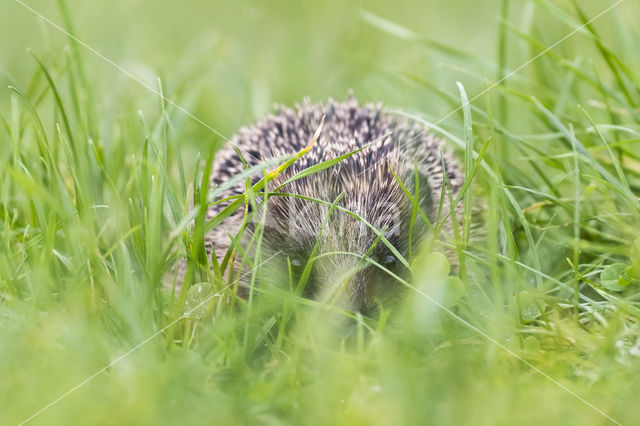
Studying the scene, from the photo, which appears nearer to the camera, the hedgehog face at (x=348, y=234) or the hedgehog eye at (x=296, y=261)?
the hedgehog face at (x=348, y=234)

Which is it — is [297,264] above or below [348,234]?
below

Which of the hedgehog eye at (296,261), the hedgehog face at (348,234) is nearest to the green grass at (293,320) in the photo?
the hedgehog face at (348,234)

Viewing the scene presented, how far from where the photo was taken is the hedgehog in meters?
3.35

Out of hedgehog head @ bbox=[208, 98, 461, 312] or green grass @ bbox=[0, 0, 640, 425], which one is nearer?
green grass @ bbox=[0, 0, 640, 425]

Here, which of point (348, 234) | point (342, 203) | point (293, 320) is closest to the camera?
point (293, 320)

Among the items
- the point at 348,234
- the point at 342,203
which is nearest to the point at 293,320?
the point at 348,234

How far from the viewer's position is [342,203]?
3.71 m

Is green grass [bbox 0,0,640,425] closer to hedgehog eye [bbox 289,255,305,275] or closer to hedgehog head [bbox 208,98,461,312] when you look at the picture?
hedgehog head [bbox 208,98,461,312]

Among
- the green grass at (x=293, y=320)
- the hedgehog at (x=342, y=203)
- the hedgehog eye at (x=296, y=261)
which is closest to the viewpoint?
the green grass at (x=293, y=320)

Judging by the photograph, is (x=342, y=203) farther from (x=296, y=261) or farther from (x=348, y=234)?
(x=296, y=261)

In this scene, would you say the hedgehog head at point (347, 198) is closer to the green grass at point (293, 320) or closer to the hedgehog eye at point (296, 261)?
the hedgehog eye at point (296, 261)

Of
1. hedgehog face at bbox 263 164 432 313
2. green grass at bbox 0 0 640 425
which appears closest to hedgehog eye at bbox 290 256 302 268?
hedgehog face at bbox 263 164 432 313

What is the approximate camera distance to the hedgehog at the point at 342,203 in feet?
11.0

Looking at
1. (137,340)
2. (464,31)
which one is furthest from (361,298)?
(464,31)
